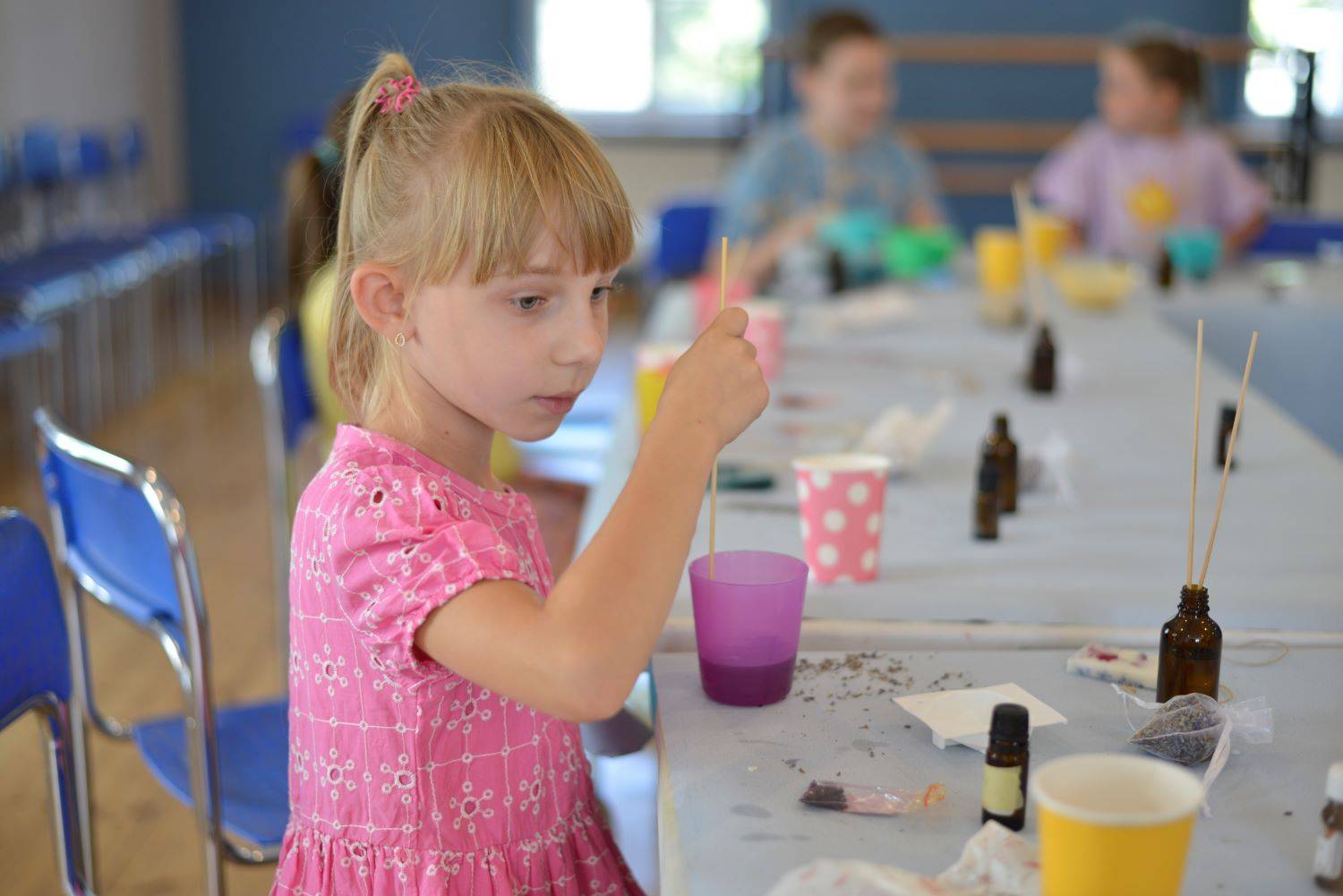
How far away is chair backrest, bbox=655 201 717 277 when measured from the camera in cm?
367

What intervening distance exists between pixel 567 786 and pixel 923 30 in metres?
6.11

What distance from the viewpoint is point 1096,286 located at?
8.57ft

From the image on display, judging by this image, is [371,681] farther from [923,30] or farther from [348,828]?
[923,30]

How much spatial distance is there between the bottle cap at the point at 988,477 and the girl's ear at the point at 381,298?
620mm

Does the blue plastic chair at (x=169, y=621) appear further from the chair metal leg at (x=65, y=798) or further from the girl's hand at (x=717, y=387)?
the girl's hand at (x=717, y=387)

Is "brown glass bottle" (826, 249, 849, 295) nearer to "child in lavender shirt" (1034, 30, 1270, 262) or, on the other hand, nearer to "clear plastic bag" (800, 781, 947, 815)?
"child in lavender shirt" (1034, 30, 1270, 262)

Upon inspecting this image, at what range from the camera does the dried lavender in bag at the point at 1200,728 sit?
0.90 metres

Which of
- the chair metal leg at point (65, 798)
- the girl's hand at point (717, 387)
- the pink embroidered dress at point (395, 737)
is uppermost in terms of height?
the girl's hand at point (717, 387)

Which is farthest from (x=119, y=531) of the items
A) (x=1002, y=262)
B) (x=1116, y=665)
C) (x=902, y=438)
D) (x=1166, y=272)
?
(x=1166, y=272)

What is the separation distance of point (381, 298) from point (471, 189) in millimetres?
106

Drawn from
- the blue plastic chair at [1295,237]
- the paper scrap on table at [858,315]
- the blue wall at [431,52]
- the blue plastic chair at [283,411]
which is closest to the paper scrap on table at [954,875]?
the blue plastic chair at [283,411]

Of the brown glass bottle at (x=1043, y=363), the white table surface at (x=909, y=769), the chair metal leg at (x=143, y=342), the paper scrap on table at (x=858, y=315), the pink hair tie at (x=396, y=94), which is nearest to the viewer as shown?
the white table surface at (x=909, y=769)

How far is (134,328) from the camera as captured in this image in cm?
584

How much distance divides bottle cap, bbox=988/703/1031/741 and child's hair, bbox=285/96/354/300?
778 millimetres
